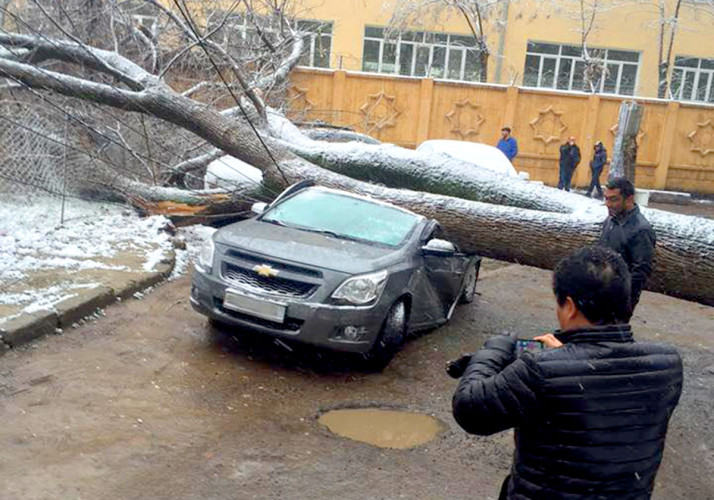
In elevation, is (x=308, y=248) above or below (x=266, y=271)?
above

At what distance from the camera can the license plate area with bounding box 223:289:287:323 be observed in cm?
532

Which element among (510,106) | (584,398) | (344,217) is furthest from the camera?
(510,106)

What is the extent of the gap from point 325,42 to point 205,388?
2315 centimetres

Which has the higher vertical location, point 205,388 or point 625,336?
point 625,336

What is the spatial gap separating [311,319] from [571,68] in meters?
25.0

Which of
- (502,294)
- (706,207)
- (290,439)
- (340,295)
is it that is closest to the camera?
(290,439)

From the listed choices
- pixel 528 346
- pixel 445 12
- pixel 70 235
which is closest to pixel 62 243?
pixel 70 235

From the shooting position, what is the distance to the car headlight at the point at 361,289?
5406mm

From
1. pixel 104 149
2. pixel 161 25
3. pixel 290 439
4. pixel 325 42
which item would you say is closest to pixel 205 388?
pixel 290 439

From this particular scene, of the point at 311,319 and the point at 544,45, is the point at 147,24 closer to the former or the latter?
the point at 311,319

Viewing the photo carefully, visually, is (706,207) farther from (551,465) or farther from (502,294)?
(551,465)

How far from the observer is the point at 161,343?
5.83m

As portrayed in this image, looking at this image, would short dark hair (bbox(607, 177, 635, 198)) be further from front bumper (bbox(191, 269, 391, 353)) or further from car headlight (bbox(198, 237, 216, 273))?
car headlight (bbox(198, 237, 216, 273))

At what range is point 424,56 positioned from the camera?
89.0ft
